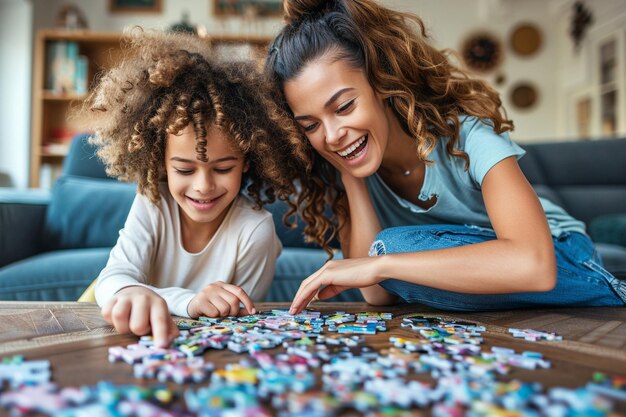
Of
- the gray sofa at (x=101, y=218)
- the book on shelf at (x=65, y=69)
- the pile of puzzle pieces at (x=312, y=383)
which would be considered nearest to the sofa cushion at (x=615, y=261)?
the gray sofa at (x=101, y=218)

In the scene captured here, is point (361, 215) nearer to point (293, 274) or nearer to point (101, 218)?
point (293, 274)

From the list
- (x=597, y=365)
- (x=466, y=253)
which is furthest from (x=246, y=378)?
(x=466, y=253)

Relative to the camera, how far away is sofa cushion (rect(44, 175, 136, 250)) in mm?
2508

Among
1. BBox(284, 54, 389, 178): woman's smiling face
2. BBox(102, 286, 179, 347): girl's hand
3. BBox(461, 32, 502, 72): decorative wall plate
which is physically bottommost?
BBox(102, 286, 179, 347): girl's hand

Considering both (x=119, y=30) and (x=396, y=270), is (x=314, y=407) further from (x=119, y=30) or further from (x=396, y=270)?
(x=119, y=30)

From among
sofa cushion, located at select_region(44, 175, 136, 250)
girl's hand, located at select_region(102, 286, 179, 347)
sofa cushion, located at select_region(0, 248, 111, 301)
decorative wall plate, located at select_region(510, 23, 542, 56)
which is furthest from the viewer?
decorative wall plate, located at select_region(510, 23, 542, 56)

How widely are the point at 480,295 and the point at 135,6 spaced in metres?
5.33

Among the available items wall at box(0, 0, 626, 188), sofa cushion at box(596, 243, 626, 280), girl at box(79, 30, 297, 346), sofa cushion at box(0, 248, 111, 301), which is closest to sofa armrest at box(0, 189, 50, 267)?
sofa cushion at box(0, 248, 111, 301)

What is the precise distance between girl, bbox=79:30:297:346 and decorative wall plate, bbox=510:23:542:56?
552cm

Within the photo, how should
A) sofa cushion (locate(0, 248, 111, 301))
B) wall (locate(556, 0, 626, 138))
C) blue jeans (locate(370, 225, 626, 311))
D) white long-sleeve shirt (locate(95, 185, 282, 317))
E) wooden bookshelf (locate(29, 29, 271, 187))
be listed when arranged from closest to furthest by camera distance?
blue jeans (locate(370, 225, 626, 311)), white long-sleeve shirt (locate(95, 185, 282, 317)), sofa cushion (locate(0, 248, 111, 301)), wooden bookshelf (locate(29, 29, 271, 187)), wall (locate(556, 0, 626, 138))

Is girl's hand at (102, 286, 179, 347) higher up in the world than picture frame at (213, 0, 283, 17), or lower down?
lower down

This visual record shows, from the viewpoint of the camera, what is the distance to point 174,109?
1.33 meters

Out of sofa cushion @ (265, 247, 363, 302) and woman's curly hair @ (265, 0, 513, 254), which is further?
sofa cushion @ (265, 247, 363, 302)

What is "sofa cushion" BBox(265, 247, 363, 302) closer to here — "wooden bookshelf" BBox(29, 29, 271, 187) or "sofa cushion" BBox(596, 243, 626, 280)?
"sofa cushion" BBox(596, 243, 626, 280)
